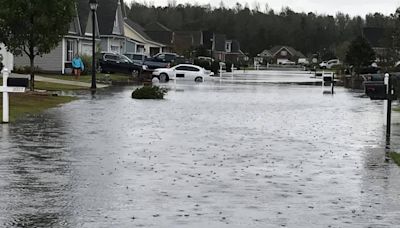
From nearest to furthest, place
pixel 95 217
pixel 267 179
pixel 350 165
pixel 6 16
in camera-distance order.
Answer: pixel 95 217 → pixel 267 179 → pixel 350 165 → pixel 6 16

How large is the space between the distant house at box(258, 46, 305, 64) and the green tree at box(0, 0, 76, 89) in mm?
142334

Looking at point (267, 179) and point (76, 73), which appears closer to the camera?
point (267, 179)

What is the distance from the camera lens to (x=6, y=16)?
29406mm

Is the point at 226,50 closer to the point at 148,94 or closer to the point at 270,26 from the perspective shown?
the point at 270,26

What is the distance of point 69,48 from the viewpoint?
55.0 metres

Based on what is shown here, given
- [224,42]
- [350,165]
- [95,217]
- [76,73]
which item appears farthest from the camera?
[224,42]

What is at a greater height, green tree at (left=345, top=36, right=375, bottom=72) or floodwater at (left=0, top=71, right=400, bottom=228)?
green tree at (left=345, top=36, right=375, bottom=72)

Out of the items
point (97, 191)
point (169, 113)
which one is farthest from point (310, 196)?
point (169, 113)

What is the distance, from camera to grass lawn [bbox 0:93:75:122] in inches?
830

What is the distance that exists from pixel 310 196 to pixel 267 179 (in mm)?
1372

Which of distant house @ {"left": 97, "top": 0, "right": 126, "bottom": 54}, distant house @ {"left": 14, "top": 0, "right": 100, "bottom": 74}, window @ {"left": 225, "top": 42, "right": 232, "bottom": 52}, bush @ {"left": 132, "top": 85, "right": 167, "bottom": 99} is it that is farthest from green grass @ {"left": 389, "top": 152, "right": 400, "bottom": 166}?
window @ {"left": 225, "top": 42, "right": 232, "bottom": 52}

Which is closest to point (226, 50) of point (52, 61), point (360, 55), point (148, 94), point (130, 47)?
point (130, 47)

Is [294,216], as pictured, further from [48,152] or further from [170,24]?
[170,24]

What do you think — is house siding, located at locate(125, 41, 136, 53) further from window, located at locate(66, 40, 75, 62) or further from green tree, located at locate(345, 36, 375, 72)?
green tree, located at locate(345, 36, 375, 72)
